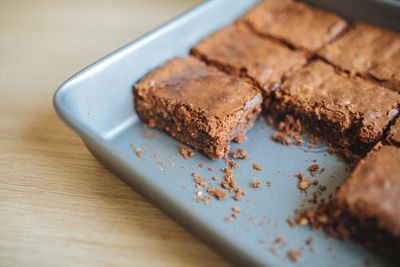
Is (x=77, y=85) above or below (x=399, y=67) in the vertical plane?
below

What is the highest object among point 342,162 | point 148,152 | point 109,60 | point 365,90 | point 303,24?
point 303,24

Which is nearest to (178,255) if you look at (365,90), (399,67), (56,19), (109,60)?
(109,60)

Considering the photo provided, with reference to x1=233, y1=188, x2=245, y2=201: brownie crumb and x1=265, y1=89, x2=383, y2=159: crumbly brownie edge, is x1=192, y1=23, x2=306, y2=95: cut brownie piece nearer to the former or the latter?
x1=265, y1=89, x2=383, y2=159: crumbly brownie edge

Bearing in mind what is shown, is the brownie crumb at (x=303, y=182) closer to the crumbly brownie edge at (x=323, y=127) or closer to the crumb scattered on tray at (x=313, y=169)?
the crumb scattered on tray at (x=313, y=169)

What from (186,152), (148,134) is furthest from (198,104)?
(148,134)

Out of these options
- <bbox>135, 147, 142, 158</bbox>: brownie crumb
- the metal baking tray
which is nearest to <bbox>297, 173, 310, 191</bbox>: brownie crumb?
the metal baking tray

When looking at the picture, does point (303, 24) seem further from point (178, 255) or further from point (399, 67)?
point (178, 255)

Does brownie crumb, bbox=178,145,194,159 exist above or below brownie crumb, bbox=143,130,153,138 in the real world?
above
